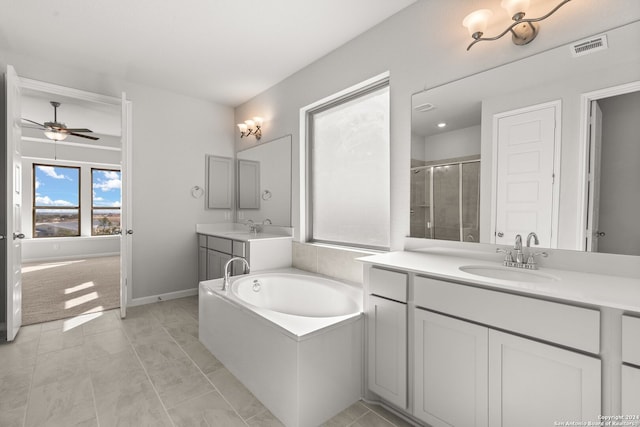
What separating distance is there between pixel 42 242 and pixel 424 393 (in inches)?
319

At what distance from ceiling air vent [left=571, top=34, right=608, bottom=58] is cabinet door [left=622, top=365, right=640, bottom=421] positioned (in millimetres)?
1417

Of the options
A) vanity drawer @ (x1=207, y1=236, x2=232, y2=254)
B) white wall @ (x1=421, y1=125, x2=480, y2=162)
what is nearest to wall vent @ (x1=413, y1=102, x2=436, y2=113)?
white wall @ (x1=421, y1=125, x2=480, y2=162)

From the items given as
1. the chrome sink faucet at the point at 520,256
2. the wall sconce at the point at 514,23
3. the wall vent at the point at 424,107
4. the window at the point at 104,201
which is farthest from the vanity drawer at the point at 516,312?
the window at the point at 104,201

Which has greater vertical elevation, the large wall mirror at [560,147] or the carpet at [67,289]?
the large wall mirror at [560,147]

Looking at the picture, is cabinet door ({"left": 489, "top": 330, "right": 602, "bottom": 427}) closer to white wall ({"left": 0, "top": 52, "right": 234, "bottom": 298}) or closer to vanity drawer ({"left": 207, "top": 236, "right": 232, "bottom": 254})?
vanity drawer ({"left": 207, "top": 236, "right": 232, "bottom": 254})

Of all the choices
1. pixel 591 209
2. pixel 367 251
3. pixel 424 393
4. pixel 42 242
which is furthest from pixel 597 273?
pixel 42 242

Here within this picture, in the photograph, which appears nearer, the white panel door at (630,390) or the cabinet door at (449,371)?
the white panel door at (630,390)

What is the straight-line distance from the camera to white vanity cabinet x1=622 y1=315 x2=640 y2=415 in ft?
3.23

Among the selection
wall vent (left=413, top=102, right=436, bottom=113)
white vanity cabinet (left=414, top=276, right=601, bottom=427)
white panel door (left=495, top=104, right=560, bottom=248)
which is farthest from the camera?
wall vent (left=413, top=102, right=436, bottom=113)

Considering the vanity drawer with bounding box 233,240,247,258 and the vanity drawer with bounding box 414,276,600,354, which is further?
the vanity drawer with bounding box 233,240,247,258

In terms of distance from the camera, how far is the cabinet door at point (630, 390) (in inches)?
38.9

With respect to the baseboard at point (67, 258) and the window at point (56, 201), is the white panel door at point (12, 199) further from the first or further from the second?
the window at point (56, 201)

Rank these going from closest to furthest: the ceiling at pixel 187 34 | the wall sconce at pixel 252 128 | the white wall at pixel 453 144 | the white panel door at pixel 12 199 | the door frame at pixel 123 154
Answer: the white wall at pixel 453 144 → the ceiling at pixel 187 34 → the white panel door at pixel 12 199 → the door frame at pixel 123 154 → the wall sconce at pixel 252 128

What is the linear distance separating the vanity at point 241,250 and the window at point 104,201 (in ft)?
16.3
